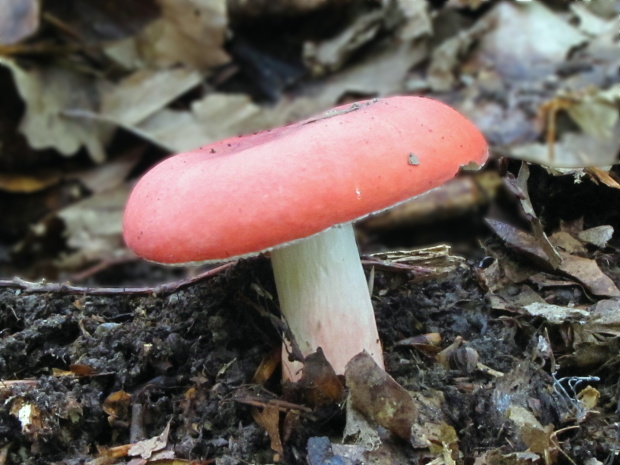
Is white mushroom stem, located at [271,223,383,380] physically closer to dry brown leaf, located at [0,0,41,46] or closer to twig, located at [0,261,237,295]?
twig, located at [0,261,237,295]

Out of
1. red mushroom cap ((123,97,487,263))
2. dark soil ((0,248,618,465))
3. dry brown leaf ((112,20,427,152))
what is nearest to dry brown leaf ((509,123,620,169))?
dry brown leaf ((112,20,427,152))

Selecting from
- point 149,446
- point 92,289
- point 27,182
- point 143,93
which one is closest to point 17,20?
point 143,93

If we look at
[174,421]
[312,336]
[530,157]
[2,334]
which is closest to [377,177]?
[312,336]

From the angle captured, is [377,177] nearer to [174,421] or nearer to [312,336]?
[312,336]

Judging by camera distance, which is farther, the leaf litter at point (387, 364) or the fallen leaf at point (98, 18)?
the fallen leaf at point (98, 18)

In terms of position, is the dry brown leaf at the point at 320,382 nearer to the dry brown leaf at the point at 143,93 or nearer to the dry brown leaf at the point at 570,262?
the dry brown leaf at the point at 570,262

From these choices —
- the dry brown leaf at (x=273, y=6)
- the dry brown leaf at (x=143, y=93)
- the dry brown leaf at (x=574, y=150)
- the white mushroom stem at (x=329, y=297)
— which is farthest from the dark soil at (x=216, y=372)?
the dry brown leaf at (x=273, y=6)

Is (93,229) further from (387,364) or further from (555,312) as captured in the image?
(555,312)
